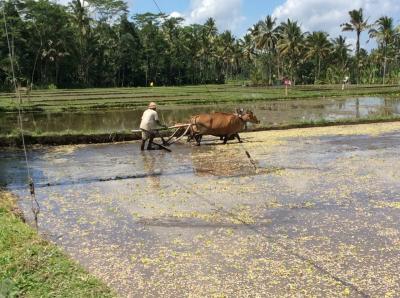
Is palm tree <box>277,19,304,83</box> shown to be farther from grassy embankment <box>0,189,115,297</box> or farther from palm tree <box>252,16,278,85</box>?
grassy embankment <box>0,189,115,297</box>

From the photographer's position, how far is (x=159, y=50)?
6894 centimetres

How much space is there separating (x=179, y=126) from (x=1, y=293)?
11.3 m

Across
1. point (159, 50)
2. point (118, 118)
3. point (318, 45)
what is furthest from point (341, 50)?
point (118, 118)

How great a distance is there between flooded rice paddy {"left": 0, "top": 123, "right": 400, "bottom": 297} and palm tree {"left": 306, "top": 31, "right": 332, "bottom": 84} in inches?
2408

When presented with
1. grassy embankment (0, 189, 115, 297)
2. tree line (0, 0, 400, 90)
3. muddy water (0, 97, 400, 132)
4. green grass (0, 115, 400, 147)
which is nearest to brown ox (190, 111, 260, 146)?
green grass (0, 115, 400, 147)

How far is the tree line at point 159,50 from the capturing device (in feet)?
190

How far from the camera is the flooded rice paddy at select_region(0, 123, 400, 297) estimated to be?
203 inches

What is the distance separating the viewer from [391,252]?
19.0 ft

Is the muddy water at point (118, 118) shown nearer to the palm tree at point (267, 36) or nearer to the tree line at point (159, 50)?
the tree line at point (159, 50)

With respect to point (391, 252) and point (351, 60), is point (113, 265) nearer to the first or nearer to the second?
point (391, 252)

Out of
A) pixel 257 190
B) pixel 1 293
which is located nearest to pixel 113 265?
pixel 1 293

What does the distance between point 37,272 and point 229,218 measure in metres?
3.16

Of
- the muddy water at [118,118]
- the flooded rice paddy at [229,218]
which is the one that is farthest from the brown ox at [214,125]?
the muddy water at [118,118]

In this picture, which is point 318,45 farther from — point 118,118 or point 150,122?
point 150,122
